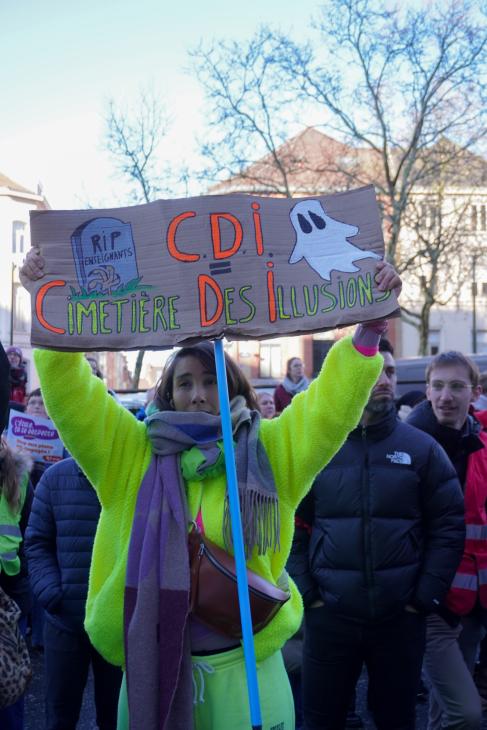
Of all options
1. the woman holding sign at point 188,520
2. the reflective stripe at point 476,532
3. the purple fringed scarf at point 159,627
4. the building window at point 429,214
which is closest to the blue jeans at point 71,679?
the woman holding sign at point 188,520

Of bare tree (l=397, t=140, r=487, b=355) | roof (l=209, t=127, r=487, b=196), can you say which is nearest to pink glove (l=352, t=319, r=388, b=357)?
roof (l=209, t=127, r=487, b=196)

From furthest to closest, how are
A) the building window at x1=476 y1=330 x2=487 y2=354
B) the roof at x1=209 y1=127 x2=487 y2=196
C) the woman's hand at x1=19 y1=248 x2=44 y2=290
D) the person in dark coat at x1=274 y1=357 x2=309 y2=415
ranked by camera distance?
the building window at x1=476 y1=330 x2=487 y2=354
the roof at x1=209 y1=127 x2=487 y2=196
the person in dark coat at x1=274 y1=357 x2=309 y2=415
the woman's hand at x1=19 y1=248 x2=44 y2=290

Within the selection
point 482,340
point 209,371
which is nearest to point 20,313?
point 482,340

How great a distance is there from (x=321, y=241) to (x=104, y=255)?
2.22ft

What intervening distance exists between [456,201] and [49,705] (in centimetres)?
Answer: 2462

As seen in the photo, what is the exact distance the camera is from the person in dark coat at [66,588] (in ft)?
12.2

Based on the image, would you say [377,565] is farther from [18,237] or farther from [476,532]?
[18,237]

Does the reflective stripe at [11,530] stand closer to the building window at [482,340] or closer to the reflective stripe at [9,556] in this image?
the reflective stripe at [9,556]

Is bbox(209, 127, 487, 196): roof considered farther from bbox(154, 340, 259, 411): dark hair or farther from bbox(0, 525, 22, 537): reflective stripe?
bbox(154, 340, 259, 411): dark hair

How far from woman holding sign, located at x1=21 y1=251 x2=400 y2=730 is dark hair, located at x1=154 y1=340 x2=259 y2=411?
4.8 inches

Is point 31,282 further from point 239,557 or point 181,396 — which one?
point 239,557

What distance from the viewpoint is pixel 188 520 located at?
8.37 feet

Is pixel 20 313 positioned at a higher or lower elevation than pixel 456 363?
higher

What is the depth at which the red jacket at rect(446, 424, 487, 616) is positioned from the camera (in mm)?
3924
